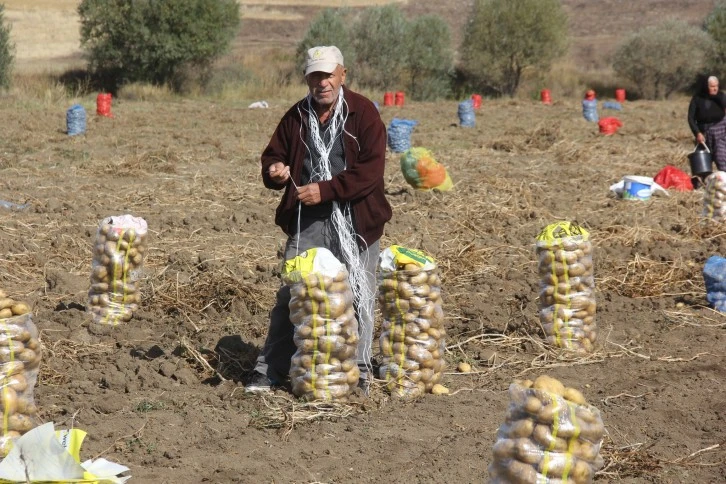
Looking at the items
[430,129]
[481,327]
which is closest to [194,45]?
[430,129]

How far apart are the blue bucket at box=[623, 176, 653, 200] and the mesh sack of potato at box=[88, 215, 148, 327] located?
6.69 m

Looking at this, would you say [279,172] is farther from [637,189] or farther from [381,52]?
[381,52]

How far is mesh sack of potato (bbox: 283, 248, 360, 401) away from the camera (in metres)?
5.31

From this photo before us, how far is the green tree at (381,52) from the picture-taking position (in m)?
33.4

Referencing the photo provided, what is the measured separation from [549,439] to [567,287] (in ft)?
9.61

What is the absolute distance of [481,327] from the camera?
7023 mm

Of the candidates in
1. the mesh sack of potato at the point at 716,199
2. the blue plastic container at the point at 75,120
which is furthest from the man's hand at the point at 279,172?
the blue plastic container at the point at 75,120

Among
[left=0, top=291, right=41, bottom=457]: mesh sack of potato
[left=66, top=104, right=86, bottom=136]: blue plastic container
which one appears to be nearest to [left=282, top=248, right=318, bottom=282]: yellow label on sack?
[left=0, top=291, right=41, bottom=457]: mesh sack of potato

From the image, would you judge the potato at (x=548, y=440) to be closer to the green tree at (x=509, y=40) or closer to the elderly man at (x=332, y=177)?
the elderly man at (x=332, y=177)

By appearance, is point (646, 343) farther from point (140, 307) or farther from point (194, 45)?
point (194, 45)

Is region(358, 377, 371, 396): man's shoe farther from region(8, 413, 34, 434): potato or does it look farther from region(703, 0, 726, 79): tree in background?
region(703, 0, 726, 79): tree in background

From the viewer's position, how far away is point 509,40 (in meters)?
35.0

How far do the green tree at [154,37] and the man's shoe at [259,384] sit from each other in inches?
972

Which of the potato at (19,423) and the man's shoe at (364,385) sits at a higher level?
the potato at (19,423)
